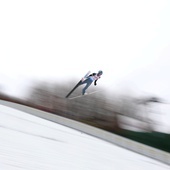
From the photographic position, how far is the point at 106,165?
4922 mm

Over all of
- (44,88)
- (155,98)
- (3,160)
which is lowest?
(3,160)

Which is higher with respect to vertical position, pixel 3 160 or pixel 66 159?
pixel 66 159

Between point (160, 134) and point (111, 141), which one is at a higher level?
point (160, 134)

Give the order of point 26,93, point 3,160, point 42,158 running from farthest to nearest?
point 26,93, point 42,158, point 3,160

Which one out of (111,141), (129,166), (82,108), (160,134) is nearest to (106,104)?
(82,108)

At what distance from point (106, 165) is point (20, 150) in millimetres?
1267

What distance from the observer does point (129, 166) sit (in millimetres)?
5477

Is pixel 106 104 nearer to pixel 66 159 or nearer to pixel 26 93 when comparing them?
pixel 26 93

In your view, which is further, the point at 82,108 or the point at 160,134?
the point at 82,108

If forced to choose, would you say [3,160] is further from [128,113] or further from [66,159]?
[128,113]

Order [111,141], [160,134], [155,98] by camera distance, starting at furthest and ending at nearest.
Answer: [155,98] < [160,134] < [111,141]

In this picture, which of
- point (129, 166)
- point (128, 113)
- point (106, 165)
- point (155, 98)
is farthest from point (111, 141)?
point (128, 113)

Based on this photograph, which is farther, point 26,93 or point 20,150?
point 26,93

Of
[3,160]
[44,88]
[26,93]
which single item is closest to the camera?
[3,160]
